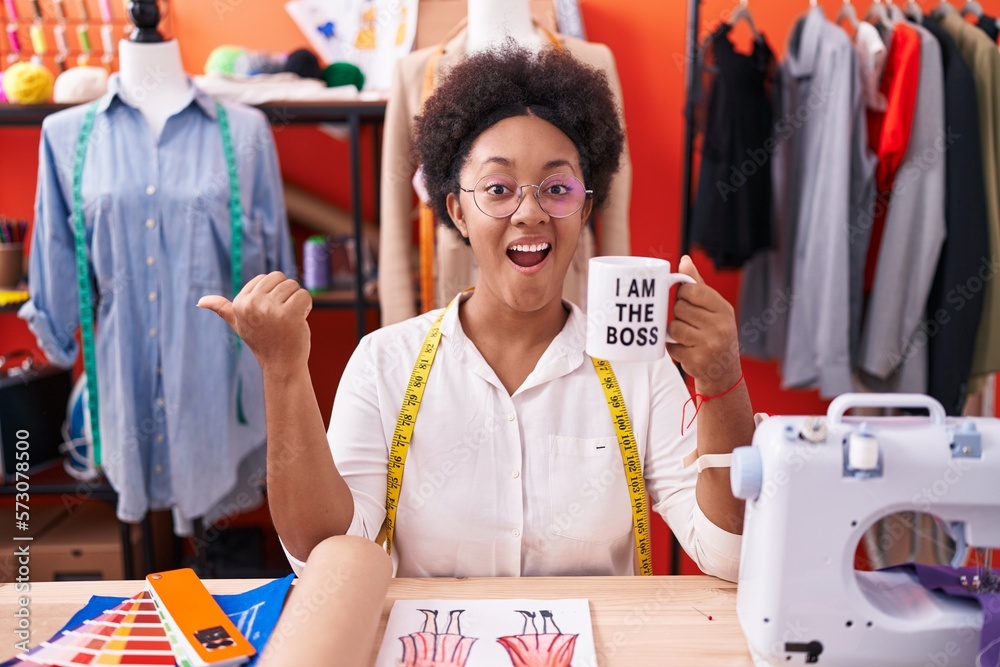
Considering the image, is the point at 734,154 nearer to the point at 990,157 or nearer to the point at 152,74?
the point at 990,157

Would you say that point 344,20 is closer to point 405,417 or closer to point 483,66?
point 483,66

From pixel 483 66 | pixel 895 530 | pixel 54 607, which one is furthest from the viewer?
pixel 895 530

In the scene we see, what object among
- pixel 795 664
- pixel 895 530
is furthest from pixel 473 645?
pixel 895 530

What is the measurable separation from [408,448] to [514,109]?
68cm

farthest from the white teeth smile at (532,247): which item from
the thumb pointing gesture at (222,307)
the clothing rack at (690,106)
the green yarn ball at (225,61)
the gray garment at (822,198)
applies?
the green yarn ball at (225,61)

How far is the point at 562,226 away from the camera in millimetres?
1453

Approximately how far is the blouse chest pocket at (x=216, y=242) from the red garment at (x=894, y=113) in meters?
1.97

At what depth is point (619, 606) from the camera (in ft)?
3.85

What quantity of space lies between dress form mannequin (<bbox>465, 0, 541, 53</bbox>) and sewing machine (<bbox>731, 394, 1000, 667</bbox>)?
154cm

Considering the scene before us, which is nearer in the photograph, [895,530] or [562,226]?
[562,226]

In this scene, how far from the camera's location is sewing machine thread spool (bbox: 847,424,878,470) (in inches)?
36.7

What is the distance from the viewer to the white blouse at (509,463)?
4.71 feet

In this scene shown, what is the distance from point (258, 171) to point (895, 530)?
2.59 metres

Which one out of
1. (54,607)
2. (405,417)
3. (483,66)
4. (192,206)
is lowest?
(54,607)
